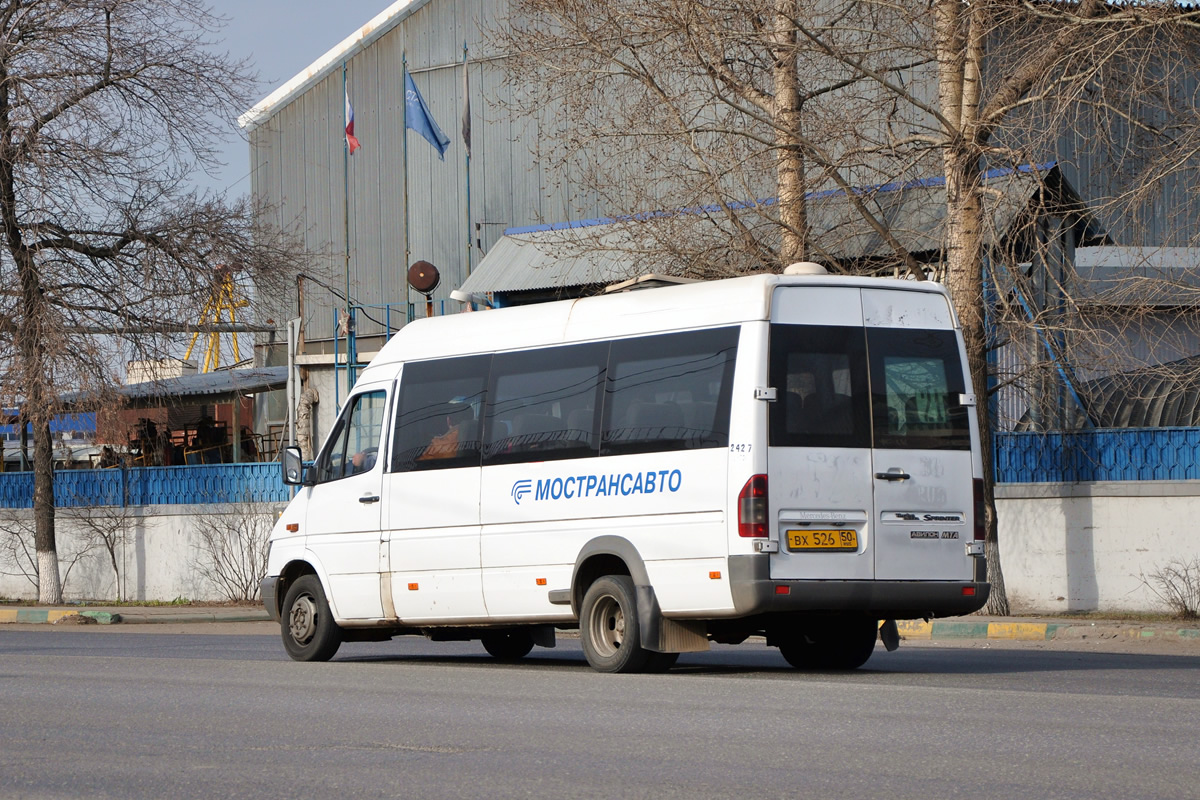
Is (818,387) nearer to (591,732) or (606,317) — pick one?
(606,317)

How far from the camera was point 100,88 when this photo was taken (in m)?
25.4

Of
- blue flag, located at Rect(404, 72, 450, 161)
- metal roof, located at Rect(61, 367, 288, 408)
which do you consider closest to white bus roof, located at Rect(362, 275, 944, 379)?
metal roof, located at Rect(61, 367, 288, 408)

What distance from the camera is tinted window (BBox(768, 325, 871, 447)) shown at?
36.4ft

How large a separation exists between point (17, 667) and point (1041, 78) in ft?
38.6

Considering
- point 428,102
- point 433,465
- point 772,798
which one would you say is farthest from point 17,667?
point 428,102

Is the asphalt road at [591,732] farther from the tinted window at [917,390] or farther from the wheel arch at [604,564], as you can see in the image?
the tinted window at [917,390]

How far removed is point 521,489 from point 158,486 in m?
16.1

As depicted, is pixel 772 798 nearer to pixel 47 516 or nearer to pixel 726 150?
pixel 726 150

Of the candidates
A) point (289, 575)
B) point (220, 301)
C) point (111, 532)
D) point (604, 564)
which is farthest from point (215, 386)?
point (604, 564)


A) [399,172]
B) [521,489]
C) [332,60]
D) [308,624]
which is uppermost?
[332,60]

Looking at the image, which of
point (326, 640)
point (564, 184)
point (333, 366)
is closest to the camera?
point (326, 640)

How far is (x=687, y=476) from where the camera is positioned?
37.0ft

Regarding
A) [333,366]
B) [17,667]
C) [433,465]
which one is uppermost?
[333,366]

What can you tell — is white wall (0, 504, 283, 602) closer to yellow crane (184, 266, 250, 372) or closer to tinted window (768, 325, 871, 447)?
yellow crane (184, 266, 250, 372)
